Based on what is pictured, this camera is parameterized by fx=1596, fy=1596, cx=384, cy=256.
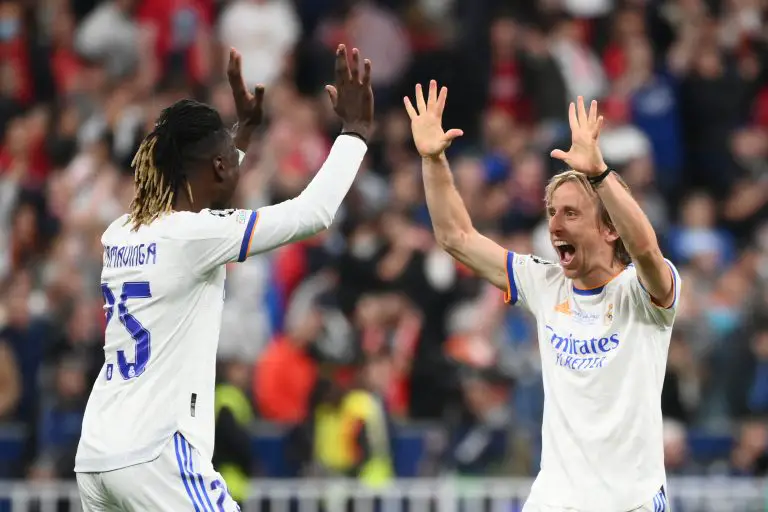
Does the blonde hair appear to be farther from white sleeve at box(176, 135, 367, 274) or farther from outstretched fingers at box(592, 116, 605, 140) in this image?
white sleeve at box(176, 135, 367, 274)

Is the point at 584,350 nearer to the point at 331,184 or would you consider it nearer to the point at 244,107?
the point at 331,184

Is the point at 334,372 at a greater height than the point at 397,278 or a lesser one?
lesser

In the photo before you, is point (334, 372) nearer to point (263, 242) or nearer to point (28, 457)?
point (28, 457)

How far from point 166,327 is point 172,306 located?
0.32 ft

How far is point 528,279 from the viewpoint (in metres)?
7.84

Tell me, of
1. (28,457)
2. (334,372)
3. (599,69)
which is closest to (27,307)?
(28,457)

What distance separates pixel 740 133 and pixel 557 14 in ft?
8.33

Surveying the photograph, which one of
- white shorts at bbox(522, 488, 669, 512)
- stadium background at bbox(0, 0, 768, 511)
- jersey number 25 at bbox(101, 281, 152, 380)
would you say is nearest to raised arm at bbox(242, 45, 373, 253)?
jersey number 25 at bbox(101, 281, 152, 380)

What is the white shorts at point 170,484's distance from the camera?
686 cm

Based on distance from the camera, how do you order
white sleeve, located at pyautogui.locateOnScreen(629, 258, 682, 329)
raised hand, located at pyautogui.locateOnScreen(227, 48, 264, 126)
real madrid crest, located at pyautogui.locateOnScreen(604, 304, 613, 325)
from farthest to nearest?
raised hand, located at pyautogui.locateOnScreen(227, 48, 264, 126), real madrid crest, located at pyautogui.locateOnScreen(604, 304, 613, 325), white sleeve, located at pyautogui.locateOnScreen(629, 258, 682, 329)

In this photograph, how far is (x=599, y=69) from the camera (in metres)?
18.1

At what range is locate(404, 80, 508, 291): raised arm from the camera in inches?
311

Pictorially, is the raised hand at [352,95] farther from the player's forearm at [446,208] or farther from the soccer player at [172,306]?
the player's forearm at [446,208]

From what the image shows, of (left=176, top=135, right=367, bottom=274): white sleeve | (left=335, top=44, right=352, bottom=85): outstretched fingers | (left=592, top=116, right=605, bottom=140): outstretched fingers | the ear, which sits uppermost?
(left=335, top=44, right=352, bottom=85): outstretched fingers
